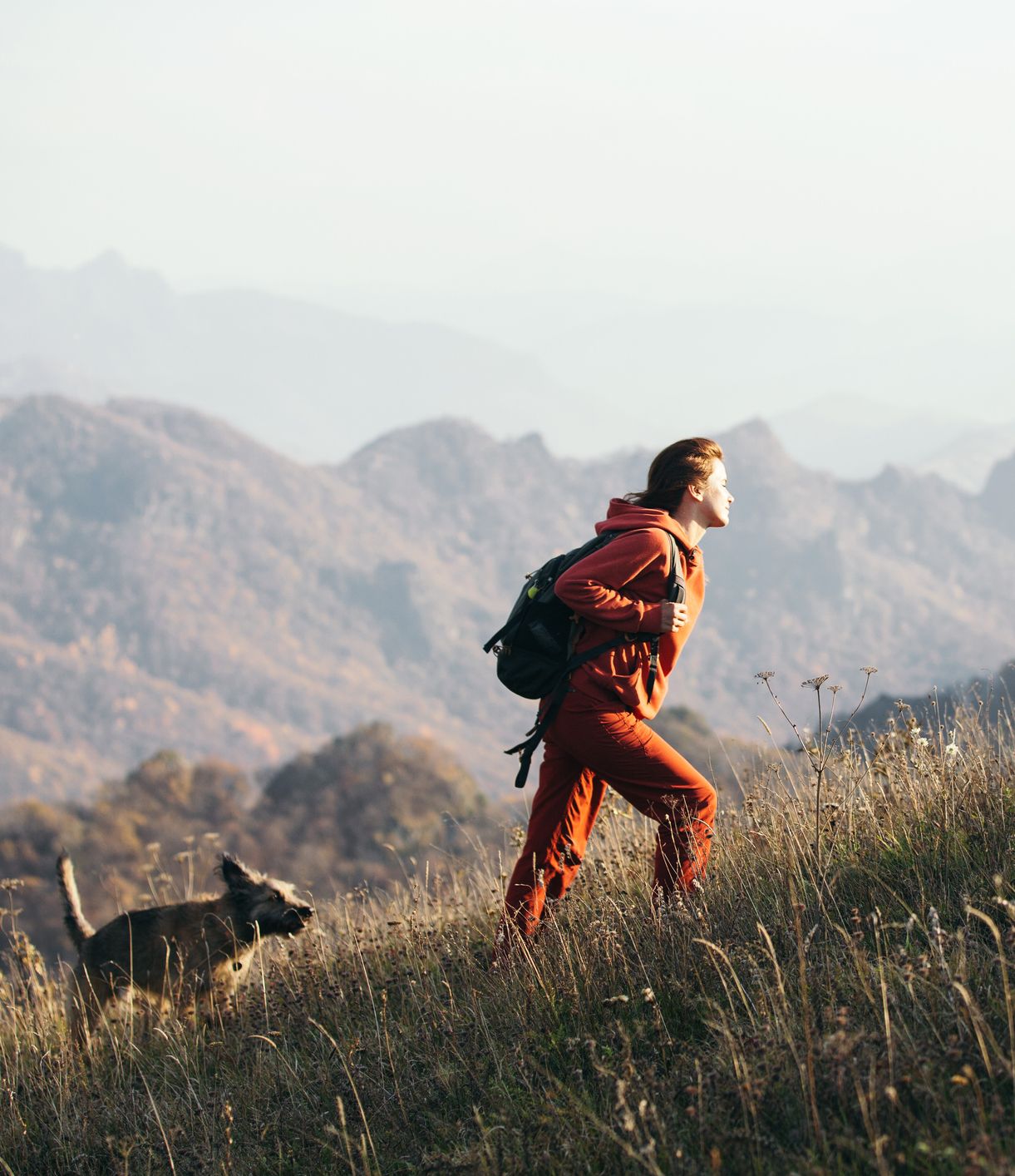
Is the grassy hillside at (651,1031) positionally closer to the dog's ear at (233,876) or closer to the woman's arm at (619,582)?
the dog's ear at (233,876)

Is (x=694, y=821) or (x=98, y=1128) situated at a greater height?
(x=694, y=821)

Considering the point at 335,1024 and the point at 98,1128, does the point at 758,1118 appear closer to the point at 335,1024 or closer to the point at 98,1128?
the point at 335,1024

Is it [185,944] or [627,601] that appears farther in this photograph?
[185,944]

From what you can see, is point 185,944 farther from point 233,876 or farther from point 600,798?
point 600,798

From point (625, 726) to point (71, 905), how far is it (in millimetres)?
3342

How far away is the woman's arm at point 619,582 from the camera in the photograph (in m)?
4.25

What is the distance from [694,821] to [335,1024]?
5.03 ft

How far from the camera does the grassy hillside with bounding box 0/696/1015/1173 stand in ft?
9.59

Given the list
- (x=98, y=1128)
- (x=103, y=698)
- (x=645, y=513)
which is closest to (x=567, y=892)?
(x=645, y=513)

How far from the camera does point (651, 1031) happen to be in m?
3.59

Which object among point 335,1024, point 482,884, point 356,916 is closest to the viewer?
point 335,1024

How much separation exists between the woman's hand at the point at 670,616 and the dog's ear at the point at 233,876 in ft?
8.75

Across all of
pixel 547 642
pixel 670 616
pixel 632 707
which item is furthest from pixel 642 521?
pixel 632 707

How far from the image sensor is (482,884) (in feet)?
19.6
